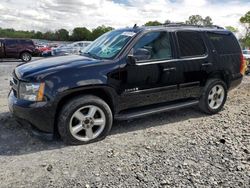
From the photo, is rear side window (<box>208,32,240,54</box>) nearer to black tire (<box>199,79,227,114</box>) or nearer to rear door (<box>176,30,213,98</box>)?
rear door (<box>176,30,213,98</box>)

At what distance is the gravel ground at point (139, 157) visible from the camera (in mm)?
3100

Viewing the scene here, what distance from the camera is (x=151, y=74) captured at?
14.8 ft

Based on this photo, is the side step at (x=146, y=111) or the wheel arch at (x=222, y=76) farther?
the wheel arch at (x=222, y=76)

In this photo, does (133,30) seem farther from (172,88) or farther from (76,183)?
(76,183)

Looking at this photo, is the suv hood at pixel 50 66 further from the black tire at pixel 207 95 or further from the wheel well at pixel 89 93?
the black tire at pixel 207 95

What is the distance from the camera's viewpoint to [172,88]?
191 inches

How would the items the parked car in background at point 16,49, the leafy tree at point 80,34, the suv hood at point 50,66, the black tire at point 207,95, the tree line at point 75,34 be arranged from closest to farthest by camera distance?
the suv hood at point 50,66 → the black tire at point 207,95 → the parked car in background at point 16,49 → the tree line at point 75,34 → the leafy tree at point 80,34

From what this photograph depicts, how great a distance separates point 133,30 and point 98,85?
1354mm

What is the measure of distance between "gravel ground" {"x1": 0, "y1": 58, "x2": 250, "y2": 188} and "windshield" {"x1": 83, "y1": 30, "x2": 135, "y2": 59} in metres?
1.37

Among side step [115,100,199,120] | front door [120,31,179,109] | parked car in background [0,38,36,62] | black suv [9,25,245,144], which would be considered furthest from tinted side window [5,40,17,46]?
side step [115,100,199,120]

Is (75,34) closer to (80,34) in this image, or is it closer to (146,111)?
(80,34)

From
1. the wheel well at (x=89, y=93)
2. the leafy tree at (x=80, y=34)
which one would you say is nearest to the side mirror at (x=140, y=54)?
the wheel well at (x=89, y=93)

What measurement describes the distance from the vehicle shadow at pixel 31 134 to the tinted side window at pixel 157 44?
1.29 m

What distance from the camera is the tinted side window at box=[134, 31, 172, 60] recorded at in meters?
4.56
